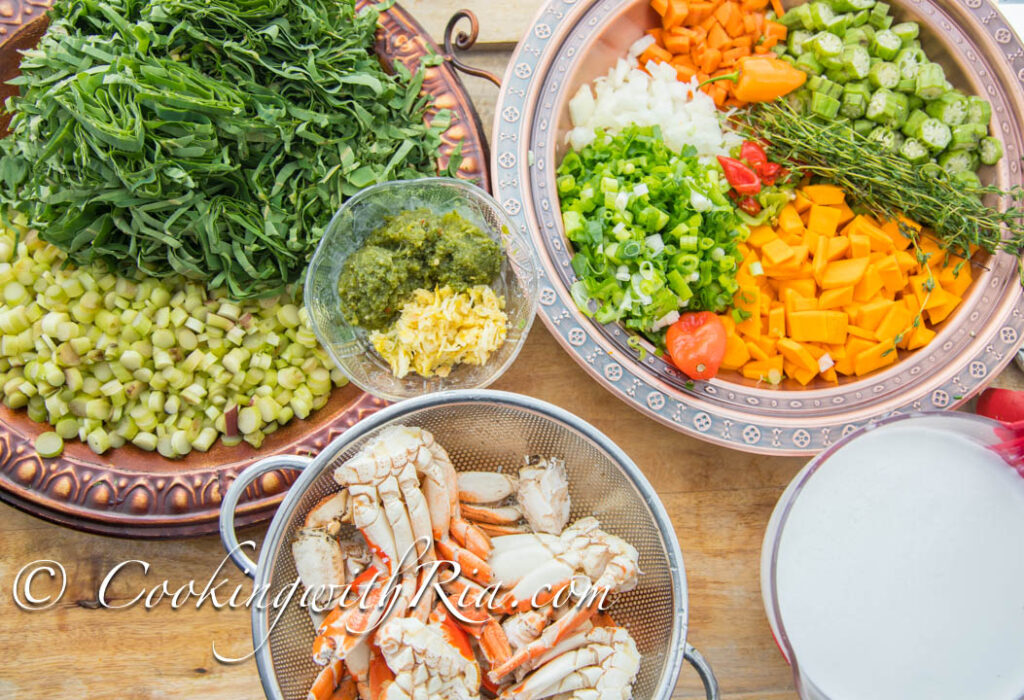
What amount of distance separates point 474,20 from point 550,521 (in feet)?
4.77

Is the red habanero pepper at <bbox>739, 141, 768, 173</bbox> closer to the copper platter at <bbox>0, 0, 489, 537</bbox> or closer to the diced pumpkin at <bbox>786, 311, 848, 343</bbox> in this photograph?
the diced pumpkin at <bbox>786, 311, 848, 343</bbox>

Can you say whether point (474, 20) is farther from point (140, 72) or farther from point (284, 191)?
point (140, 72)

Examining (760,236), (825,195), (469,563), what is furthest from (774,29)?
(469,563)

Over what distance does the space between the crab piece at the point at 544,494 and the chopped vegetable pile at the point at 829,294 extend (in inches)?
24.8

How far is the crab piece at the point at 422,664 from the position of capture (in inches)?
57.4

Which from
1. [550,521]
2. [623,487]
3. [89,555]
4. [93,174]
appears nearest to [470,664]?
[550,521]

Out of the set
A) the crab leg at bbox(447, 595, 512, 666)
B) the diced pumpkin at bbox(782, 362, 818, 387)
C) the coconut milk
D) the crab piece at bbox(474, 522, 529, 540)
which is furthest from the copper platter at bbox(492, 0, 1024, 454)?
the crab leg at bbox(447, 595, 512, 666)

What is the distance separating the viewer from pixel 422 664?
57.4 inches

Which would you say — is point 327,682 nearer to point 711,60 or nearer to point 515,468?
point 515,468

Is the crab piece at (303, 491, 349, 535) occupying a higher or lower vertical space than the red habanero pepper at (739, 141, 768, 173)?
lower

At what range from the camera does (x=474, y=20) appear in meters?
1.98

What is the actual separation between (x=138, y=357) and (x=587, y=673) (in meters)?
1.40

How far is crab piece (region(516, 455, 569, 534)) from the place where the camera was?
1699 millimetres

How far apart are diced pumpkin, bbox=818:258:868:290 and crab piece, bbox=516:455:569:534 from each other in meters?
0.95
